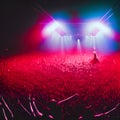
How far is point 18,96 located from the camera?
1988 millimetres

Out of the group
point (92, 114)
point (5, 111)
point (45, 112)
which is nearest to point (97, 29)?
point (92, 114)

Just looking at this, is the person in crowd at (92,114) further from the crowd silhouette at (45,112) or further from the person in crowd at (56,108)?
the person in crowd at (56,108)

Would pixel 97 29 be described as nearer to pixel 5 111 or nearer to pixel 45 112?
pixel 45 112

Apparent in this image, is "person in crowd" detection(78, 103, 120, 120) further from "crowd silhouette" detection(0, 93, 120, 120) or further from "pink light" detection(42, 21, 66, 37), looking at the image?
"pink light" detection(42, 21, 66, 37)

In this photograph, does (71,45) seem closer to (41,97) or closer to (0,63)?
(41,97)

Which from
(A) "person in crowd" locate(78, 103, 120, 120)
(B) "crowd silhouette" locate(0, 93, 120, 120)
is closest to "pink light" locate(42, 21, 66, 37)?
(B) "crowd silhouette" locate(0, 93, 120, 120)

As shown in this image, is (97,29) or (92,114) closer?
(92,114)

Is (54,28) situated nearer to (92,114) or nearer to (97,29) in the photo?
(97,29)

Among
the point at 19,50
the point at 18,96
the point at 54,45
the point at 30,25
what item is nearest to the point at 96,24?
the point at 54,45

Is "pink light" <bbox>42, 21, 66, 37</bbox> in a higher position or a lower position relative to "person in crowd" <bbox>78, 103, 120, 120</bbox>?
higher

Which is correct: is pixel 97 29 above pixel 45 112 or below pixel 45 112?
above

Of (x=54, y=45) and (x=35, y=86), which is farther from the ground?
(x=54, y=45)

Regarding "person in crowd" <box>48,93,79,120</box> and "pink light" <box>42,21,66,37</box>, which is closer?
"person in crowd" <box>48,93,79,120</box>

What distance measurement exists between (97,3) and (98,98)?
805 millimetres
